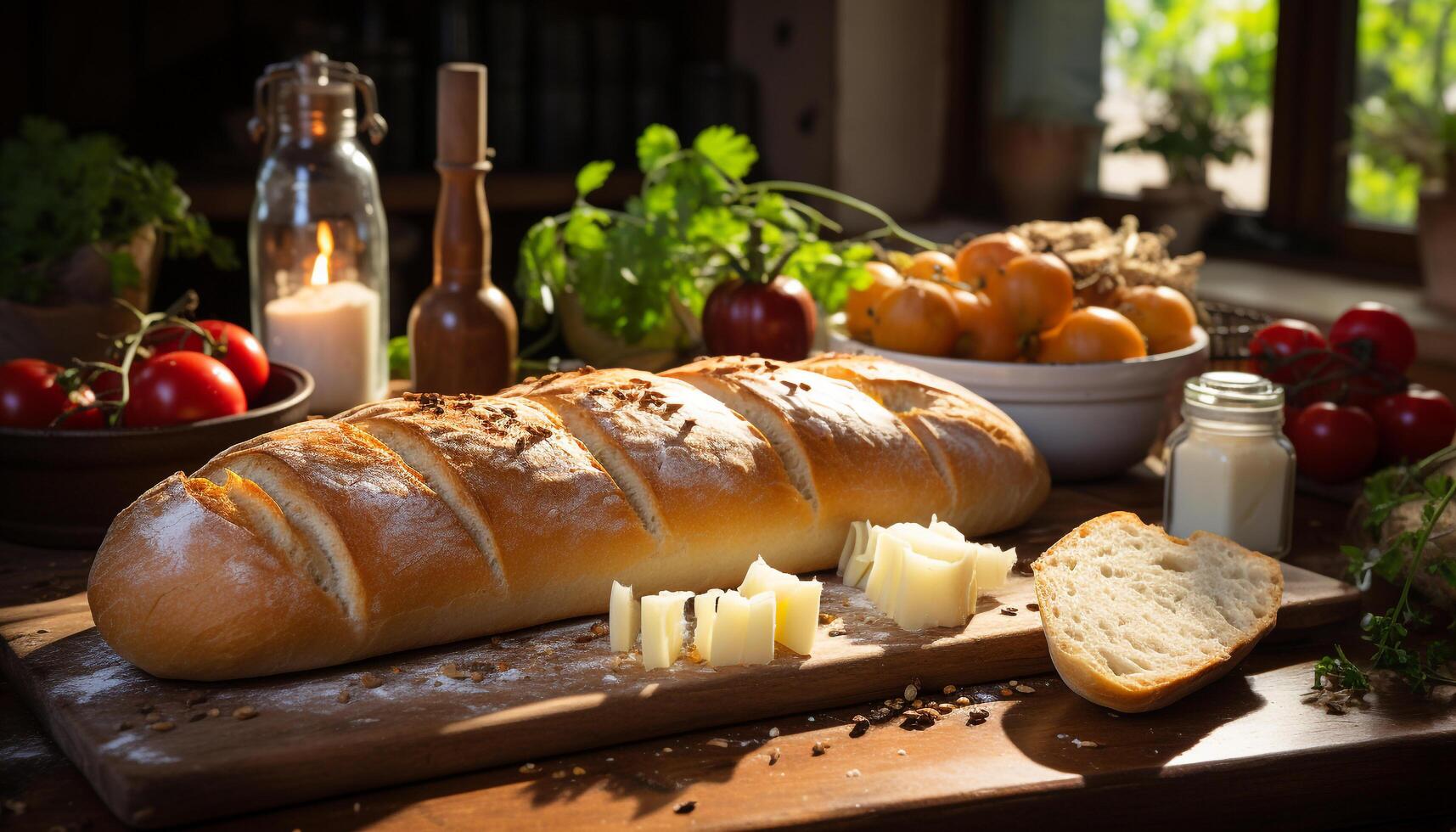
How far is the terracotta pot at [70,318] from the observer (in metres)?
2.06

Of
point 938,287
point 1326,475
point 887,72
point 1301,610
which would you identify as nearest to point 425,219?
point 887,72

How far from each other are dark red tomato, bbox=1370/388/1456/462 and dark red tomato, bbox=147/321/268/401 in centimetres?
152

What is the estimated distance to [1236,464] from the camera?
162cm

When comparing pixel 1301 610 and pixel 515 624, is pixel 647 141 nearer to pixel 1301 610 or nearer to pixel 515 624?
pixel 515 624

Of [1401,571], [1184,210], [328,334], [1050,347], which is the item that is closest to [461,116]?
[328,334]

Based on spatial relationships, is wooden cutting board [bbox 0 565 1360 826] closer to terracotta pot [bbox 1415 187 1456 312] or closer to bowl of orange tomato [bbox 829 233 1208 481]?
bowl of orange tomato [bbox 829 233 1208 481]

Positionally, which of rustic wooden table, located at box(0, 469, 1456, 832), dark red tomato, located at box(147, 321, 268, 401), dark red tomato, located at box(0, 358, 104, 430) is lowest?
rustic wooden table, located at box(0, 469, 1456, 832)

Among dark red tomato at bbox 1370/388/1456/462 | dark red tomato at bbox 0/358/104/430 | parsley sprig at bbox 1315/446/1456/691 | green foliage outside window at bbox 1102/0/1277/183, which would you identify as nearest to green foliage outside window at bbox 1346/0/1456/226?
green foliage outside window at bbox 1102/0/1277/183

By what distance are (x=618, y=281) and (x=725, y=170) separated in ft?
1.09

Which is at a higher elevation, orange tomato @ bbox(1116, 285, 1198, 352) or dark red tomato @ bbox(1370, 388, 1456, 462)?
orange tomato @ bbox(1116, 285, 1198, 352)

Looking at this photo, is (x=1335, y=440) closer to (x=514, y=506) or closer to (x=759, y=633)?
(x=759, y=633)

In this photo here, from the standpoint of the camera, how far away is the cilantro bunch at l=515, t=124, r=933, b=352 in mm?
2150

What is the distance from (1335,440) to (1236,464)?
0.35 meters

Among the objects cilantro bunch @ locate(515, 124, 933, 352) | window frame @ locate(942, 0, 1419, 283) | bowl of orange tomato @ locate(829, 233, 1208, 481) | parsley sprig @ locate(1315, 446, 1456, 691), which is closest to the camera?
parsley sprig @ locate(1315, 446, 1456, 691)
